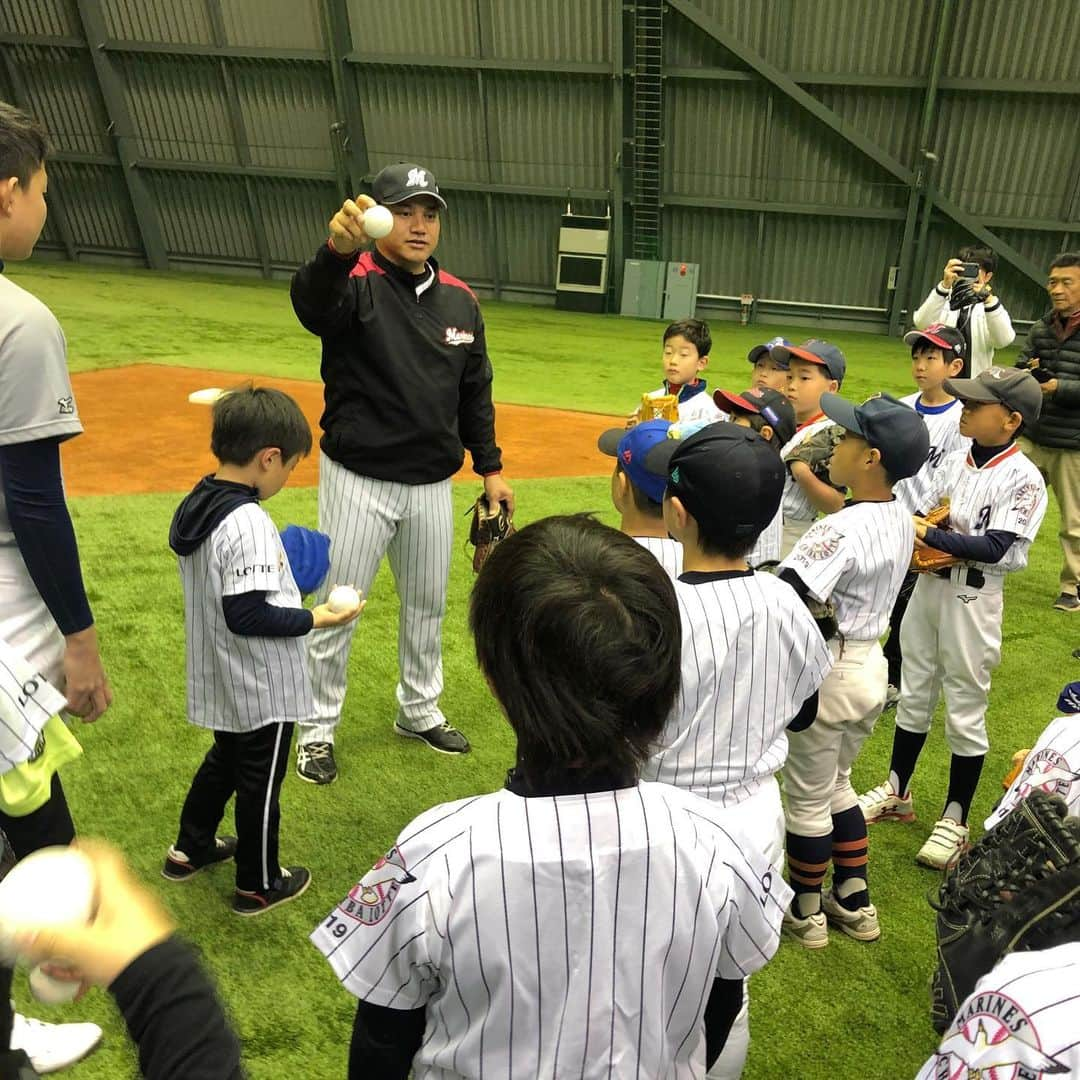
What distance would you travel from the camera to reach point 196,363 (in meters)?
10.1

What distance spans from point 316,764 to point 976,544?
8.46ft

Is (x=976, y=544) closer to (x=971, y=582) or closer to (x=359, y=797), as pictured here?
(x=971, y=582)

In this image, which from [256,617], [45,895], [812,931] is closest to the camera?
[45,895]

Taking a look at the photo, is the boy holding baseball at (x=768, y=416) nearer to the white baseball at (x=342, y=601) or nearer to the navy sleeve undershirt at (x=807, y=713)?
the navy sleeve undershirt at (x=807, y=713)

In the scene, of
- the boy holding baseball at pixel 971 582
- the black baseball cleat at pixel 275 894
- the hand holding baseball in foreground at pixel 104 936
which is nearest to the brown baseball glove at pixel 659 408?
the boy holding baseball at pixel 971 582

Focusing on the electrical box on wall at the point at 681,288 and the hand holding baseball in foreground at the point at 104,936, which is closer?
the hand holding baseball in foreground at the point at 104,936

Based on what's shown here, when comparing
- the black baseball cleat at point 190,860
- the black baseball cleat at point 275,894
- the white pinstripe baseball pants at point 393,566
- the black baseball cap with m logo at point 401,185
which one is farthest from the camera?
the white pinstripe baseball pants at point 393,566

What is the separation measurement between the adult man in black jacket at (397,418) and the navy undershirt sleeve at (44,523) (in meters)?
1.24

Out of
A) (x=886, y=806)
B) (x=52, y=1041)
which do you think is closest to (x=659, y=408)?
(x=886, y=806)

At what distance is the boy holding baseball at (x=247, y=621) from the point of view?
2.40 m

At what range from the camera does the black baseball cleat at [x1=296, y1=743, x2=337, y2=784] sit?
11.3 feet

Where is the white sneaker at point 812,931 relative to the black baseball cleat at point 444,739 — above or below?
above

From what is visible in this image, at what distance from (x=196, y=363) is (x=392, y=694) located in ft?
23.8

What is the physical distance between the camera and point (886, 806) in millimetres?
3426
